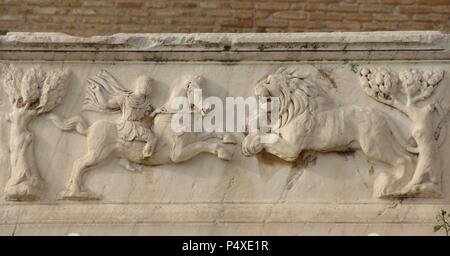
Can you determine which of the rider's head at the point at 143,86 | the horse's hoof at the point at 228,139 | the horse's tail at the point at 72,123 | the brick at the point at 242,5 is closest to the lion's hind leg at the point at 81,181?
the horse's tail at the point at 72,123

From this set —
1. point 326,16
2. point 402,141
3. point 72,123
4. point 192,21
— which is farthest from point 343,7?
point 72,123

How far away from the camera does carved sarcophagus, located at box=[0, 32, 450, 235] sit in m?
5.11

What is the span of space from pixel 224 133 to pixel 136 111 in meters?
0.54

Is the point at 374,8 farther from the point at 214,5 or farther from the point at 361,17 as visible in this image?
the point at 214,5

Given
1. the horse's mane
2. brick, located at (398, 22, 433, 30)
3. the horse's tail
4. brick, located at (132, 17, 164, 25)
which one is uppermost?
brick, located at (132, 17, 164, 25)

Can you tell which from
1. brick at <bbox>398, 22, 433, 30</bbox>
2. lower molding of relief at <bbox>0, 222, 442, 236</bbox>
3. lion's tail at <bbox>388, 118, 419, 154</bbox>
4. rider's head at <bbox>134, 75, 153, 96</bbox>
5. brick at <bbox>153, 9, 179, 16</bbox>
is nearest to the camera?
lower molding of relief at <bbox>0, 222, 442, 236</bbox>

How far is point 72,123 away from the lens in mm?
5281

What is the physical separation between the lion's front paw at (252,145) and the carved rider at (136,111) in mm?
527

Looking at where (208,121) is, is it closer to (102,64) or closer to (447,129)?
(102,64)

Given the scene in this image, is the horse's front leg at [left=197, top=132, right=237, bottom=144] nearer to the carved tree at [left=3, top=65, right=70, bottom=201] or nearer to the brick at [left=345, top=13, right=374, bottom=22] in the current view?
the carved tree at [left=3, top=65, right=70, bottom=201]

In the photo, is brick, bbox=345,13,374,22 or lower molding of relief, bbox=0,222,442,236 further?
brick, bbox=345,13,374,22

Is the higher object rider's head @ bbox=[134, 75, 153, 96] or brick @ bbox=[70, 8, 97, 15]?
brick @ bbox=[70, 8, 97, 15]

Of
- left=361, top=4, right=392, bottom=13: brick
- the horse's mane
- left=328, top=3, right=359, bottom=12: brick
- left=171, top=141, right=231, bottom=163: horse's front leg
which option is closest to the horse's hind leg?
left=171, top=141, right=231, bottom=163: horse's front leg

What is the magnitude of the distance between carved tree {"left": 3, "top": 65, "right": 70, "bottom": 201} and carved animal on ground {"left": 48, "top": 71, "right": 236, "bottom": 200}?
0.63 feet
